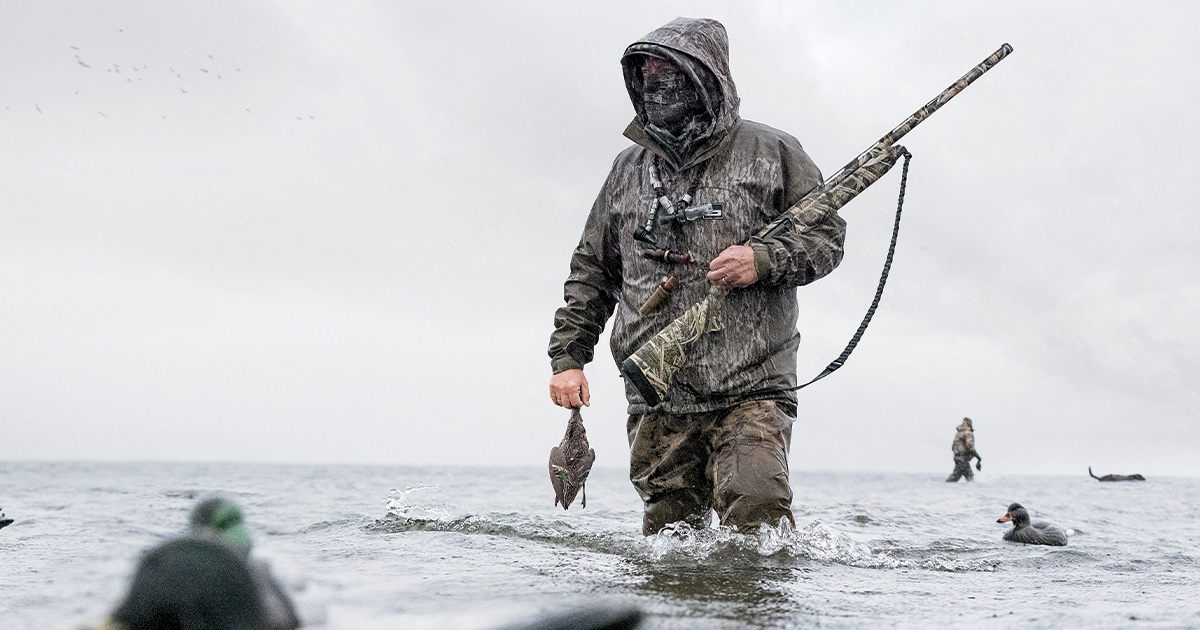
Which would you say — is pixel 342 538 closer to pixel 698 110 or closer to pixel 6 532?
pixel 6 532

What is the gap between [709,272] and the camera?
401 cm

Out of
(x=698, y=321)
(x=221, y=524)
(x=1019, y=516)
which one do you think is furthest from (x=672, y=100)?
(x=1019, y=516)

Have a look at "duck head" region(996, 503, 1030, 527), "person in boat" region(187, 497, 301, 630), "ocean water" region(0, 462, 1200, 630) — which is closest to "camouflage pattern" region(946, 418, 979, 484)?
"duck head" region(996, 503, 1030, 527)

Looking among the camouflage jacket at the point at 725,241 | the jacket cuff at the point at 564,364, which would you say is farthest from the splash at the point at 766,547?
the jacket cuff at the point at 564,364

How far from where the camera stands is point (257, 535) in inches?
56.0

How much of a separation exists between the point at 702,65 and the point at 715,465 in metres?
1.72

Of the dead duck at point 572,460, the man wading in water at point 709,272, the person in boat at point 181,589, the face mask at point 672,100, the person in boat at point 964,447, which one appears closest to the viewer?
the person in boat at point 181,589

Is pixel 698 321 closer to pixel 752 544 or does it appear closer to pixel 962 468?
pixel 752 544

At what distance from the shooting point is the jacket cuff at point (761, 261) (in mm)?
3932

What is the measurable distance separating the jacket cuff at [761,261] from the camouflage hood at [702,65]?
1.83 feet

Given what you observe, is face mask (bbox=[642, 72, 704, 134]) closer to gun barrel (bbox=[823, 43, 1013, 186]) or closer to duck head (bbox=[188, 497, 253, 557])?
gun barrel (bbox=[823, 43, 1013, 186])

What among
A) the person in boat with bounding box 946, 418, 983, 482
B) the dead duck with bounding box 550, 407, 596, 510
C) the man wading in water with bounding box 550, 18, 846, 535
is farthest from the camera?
the person in boat with bounding box 946, 418, 983, 482

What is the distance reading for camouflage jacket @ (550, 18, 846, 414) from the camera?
4.15 m

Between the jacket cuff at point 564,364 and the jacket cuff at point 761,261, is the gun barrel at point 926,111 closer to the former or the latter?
the jacket cuff at point 761,261
